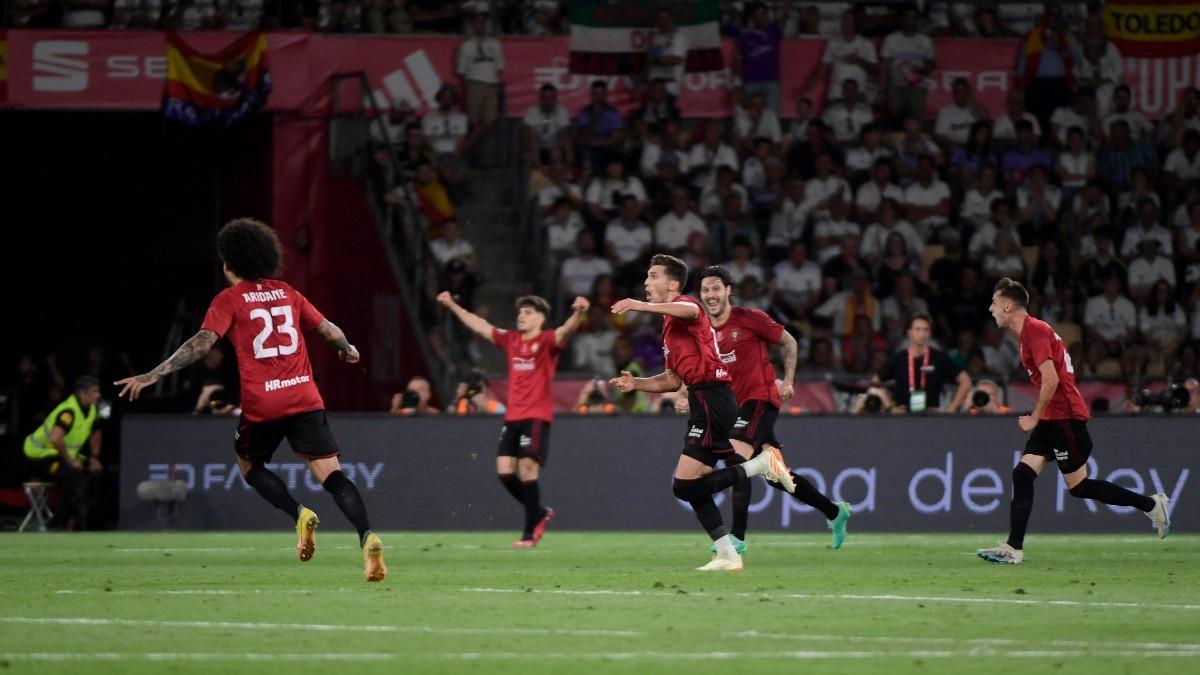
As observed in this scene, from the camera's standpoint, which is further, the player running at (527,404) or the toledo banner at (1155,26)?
the toledo banner at (1155,26)

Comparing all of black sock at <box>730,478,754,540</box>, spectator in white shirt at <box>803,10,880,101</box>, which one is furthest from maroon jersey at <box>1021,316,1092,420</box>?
spectator in white shirt at <box>803,10,880,101</box>

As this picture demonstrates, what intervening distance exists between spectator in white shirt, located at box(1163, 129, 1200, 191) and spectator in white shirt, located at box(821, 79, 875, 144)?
408cm

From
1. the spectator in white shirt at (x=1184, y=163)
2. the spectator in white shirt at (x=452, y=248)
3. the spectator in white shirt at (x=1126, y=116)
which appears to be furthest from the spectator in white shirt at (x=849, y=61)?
the spectator in white shirt at (x=452, y=248)

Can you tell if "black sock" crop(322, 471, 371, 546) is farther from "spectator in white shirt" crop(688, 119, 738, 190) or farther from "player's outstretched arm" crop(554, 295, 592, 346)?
"spectator in white shirt" crop(688, 119, 738, 190)

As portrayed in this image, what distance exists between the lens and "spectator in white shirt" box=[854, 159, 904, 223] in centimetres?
2508

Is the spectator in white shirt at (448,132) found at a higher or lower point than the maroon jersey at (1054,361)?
higher

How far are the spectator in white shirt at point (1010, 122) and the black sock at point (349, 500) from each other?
53.7 feet

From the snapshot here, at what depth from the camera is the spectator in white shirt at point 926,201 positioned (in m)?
25.2

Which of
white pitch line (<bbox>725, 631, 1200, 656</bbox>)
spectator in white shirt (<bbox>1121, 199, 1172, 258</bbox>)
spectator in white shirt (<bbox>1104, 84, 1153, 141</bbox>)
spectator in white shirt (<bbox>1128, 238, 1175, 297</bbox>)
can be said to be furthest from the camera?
spectator in white shirt (<bbox>1104, 84, 1153, 141</bbox>)

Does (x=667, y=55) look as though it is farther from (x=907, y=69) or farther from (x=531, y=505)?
(x=531, y=505)

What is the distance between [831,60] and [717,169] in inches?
109

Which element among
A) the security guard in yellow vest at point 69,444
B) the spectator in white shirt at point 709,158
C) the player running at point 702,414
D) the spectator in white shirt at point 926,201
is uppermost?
the spectator in white shirt at point 709,158

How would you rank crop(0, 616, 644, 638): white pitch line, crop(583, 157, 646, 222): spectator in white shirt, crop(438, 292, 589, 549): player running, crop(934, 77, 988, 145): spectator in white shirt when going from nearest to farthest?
crop(0, 616, 644, 638): white pitch line → crop(438, 292, 589, 549): player running → crop(583, 157, 646, 222): spectator in white shirt → crop(934, 77, 988, 145): spectator in white shirt

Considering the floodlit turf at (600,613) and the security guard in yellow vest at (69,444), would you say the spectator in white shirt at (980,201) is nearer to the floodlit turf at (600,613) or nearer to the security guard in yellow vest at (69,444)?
the floodlit turf at (600,613)
